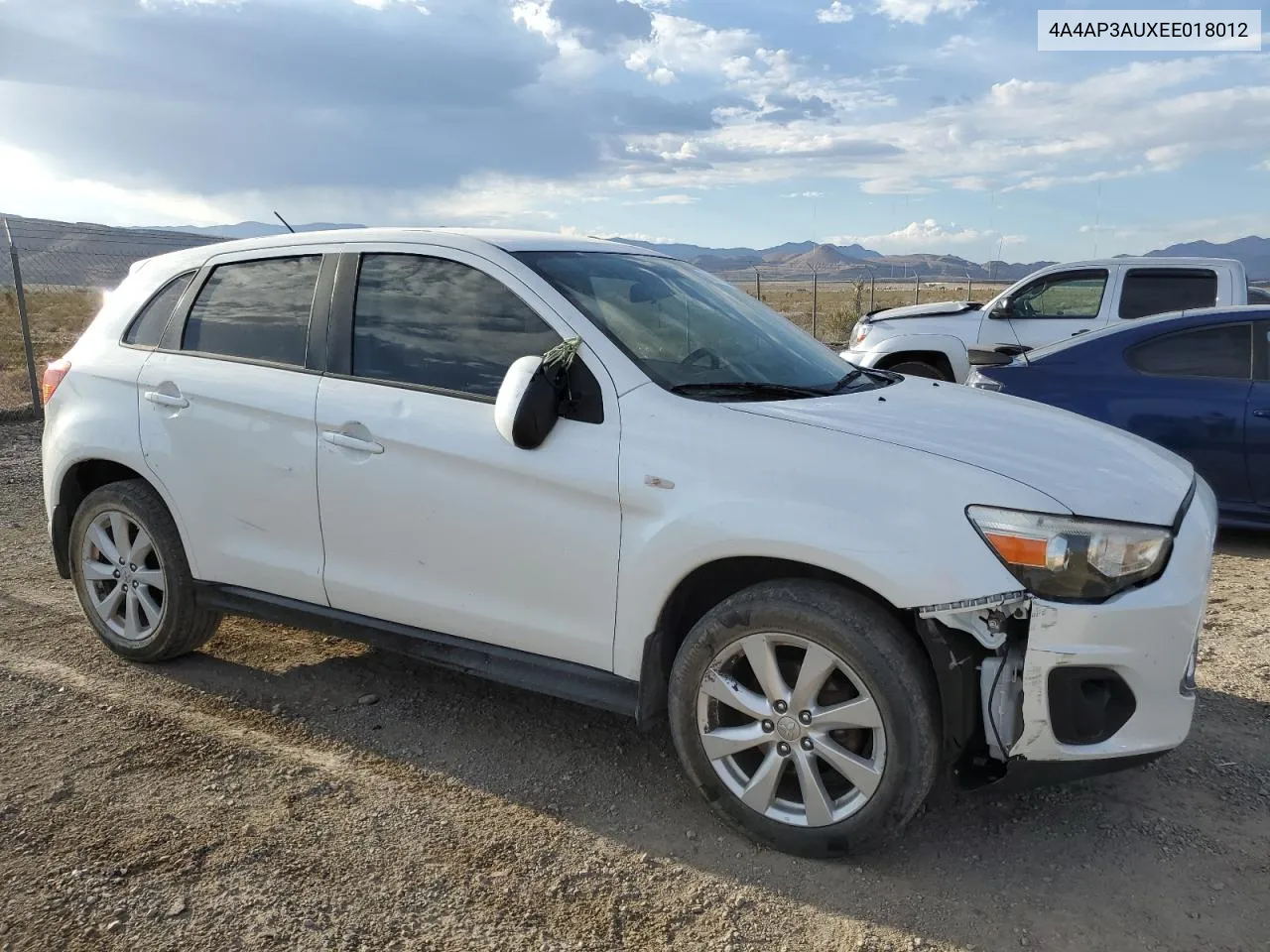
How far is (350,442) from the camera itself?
3.57 meters

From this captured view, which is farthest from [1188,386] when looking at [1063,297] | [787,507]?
[787,507]

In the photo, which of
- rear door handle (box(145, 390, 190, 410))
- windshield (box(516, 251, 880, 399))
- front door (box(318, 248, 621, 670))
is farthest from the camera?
rear door handle (box(145, 390, 190, 410))

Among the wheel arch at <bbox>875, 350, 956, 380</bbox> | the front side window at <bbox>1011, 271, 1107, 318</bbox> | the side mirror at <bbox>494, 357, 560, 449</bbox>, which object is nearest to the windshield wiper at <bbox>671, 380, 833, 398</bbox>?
the side mirror at <bbox>494, 357, 560, 449</bbox>

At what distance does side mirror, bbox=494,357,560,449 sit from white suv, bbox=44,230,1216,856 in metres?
0.01

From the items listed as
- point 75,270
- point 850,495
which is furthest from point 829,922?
point 75,270

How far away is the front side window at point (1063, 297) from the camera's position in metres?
9.64

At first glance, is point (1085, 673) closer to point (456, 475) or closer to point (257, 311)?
point (456, 475)

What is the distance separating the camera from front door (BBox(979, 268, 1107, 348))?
9648mm

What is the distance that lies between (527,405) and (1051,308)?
837 cm

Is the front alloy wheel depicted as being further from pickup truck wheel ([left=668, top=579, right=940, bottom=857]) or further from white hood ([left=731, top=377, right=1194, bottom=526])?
white hood ([left=731, top=377, right=1194, bottom=526])

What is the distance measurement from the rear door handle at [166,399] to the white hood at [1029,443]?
2331 millimetres

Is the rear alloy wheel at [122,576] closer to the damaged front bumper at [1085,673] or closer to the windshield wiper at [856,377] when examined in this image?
the windshield wiper at [856,377]

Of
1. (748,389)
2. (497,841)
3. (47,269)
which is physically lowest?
(497,841)

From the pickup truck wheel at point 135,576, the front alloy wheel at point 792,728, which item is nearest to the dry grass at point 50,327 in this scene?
the pickup truck wheel at point 135,576
